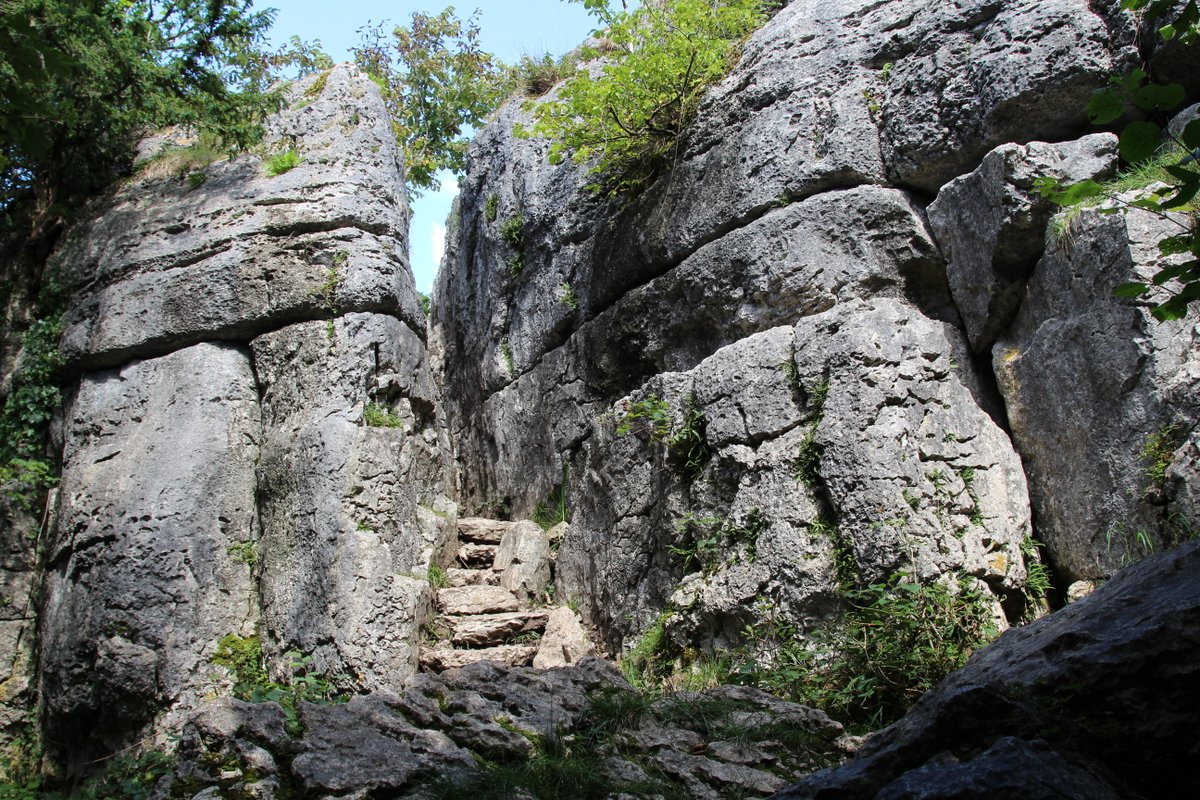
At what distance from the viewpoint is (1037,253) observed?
6.66 metres

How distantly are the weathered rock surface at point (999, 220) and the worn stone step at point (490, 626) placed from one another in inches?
167

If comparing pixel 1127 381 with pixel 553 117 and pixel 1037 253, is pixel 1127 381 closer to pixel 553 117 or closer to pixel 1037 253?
pixel 1037 253

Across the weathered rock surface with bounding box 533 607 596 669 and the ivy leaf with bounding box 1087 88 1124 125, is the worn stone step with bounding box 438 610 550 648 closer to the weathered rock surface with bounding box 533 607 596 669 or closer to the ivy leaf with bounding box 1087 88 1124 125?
the weathered rock surface with bounding box 533 607 596 669

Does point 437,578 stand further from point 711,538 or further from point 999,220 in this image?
point 999,220

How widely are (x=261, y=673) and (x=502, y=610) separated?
6.69 ft

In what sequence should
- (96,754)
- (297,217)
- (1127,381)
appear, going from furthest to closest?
(297,217) < (96,754) < (1127,381)

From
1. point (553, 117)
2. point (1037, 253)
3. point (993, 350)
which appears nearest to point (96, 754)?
point (553, 117)

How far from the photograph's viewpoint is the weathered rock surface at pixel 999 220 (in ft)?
21.4

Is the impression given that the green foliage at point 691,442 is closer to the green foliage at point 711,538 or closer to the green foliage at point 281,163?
the green foliage at point 711,538

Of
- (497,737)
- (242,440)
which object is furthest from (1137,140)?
(242,440)

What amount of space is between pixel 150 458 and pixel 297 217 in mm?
2696

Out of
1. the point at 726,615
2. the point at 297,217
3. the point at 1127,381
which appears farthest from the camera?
the point at 297,217

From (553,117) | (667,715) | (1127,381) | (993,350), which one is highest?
(553,117)

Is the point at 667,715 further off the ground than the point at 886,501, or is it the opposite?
the point at 886,501
